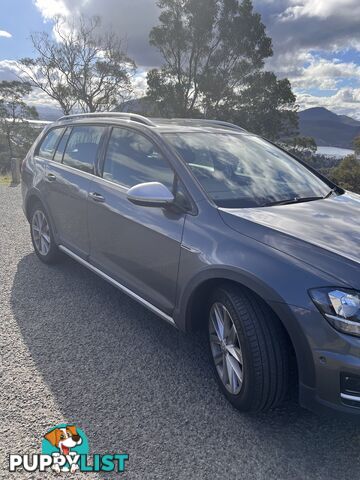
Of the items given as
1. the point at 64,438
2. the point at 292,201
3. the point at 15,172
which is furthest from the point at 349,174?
the point at 64,438

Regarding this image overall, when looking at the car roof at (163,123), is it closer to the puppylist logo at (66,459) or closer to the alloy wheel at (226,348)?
the alloy wheel at (226,348)

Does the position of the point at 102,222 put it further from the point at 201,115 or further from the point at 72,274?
the point at 201,115

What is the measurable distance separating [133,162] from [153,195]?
0.77 metres

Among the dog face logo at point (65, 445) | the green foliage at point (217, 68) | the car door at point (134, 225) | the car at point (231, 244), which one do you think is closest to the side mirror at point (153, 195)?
the car at point (231, 244)

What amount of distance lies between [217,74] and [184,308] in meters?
30.7

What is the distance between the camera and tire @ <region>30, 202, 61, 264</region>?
4477mm

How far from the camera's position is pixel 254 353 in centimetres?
216

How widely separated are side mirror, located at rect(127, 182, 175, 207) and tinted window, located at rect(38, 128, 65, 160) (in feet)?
7.62

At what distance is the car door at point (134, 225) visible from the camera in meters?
2.73

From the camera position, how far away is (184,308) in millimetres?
2613

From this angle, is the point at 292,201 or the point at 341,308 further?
the point at 292,201

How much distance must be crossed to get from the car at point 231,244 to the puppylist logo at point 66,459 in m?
0.78

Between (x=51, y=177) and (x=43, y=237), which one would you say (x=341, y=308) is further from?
(x=43, y=237)

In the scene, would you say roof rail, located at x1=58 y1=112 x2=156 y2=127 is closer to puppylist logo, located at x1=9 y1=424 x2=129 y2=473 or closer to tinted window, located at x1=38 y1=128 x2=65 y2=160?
tinted window, located at x1=38 y1=128 x2=65 y2=160
